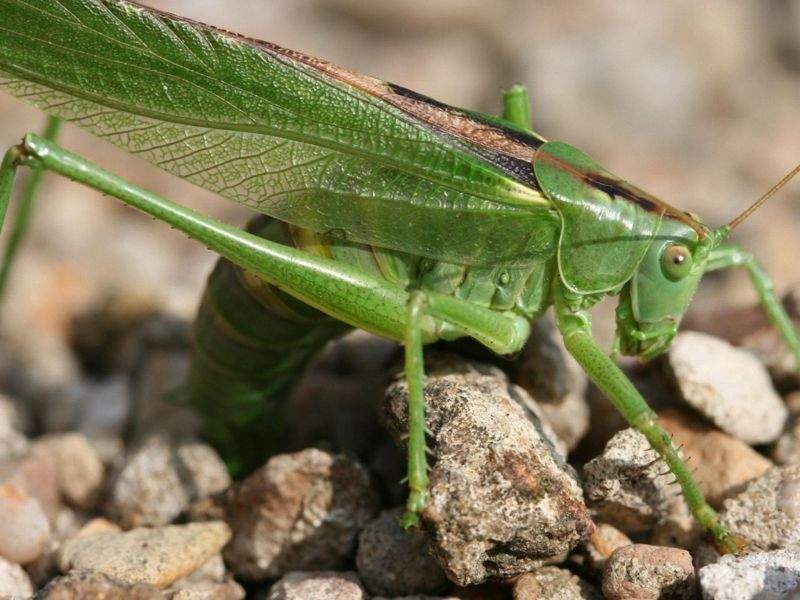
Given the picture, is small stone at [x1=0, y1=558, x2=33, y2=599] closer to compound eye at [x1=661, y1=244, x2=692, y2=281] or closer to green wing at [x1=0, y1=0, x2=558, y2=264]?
green wing at [x1=0, y1=0, x2=558, y2=264]

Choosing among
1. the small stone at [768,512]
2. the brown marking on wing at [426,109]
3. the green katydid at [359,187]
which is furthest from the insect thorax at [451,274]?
the small stone at [768,512]

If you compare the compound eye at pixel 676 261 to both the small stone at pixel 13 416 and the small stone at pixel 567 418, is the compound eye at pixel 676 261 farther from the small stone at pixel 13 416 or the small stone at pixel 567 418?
the small stone at pixel 13 416

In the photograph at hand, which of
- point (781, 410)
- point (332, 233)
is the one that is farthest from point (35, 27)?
point (781, 410)

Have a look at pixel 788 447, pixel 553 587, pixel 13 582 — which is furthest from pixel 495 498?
pixel 13 582

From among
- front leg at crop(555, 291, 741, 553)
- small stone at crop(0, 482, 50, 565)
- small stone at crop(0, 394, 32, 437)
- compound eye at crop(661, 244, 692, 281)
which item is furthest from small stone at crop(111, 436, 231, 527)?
compound eye at crop(661, 244, 692, 281)

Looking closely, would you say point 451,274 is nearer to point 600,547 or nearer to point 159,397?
point 600,547

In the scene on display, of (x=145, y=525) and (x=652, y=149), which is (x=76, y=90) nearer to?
(x=145, y=525)
